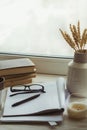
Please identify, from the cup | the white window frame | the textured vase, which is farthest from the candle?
the white window frame

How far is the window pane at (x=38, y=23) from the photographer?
1287 millimetres

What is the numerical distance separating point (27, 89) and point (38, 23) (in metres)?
0.38

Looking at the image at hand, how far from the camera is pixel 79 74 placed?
103cm

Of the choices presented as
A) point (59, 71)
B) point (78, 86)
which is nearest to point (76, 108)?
point (78, 86)

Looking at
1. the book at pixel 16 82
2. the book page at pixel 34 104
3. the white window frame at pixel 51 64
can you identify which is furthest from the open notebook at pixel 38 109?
the white window frame at pixel 51 64

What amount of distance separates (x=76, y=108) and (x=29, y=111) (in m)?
0.15

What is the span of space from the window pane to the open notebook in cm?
37

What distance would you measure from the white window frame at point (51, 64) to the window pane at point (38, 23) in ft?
0.10

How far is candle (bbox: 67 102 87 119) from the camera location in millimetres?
874

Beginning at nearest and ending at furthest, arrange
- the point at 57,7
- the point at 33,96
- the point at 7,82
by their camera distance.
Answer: the point at 33,96, the point at 7,82, the point at 57,7

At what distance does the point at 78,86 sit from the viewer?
40.9 inches

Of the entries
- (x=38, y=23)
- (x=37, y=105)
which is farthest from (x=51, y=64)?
(x=37, y=105)

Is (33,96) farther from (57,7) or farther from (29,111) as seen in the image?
(57,7)

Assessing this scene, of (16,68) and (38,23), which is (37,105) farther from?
(38,23)
